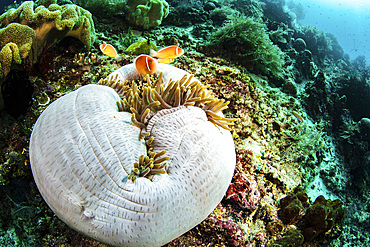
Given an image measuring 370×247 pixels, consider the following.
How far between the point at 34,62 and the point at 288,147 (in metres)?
4.30

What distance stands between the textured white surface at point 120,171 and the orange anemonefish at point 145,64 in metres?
0.87

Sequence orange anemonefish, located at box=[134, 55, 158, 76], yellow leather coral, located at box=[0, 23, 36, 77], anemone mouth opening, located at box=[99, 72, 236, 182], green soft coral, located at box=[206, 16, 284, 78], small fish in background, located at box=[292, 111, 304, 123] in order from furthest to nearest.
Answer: green soft coral, located at box=[206, 16, 284, 78]
small fish in background, located at box=[292, 111, 304, 123]
yellow leather coral, located at box=[0, 23, 36, 77]
orange anemonefish, located at box=[134, 55, 158, 76]
anemone mouth opening, located at box=[99, 72, 236, 182]

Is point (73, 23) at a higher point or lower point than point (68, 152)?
lower

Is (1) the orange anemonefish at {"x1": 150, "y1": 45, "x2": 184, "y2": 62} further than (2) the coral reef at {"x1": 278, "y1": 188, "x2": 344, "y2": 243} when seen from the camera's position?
Yes

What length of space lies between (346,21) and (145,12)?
151 ft

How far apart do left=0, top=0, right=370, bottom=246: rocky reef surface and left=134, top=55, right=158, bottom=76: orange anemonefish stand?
0.86 metres

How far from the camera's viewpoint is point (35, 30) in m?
3.47

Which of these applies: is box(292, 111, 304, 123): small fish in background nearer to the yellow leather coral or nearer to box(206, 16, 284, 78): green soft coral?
box(206, 16, 284, 78): green soft coral

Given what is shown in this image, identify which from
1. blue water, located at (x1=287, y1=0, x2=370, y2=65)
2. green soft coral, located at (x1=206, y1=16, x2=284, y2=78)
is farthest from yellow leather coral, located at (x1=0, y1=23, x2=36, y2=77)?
blue water, located at (x1=287, y1=0, x2=370, y2=65)

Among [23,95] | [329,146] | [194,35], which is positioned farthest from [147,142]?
[329,146]

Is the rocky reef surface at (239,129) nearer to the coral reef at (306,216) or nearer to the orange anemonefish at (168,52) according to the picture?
the coral reef at (306,216)

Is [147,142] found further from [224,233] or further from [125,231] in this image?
[224,233]

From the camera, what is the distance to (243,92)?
11.2ft

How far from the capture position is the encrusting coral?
10.1 feet
